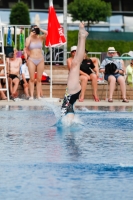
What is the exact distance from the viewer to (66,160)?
7543 millimetres

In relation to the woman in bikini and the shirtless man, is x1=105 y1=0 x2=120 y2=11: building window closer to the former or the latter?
the shirtless man

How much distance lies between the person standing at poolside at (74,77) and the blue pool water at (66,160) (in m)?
0.27

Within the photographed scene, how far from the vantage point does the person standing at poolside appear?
1105 centimetres

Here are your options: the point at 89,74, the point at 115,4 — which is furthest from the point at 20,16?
the point at 89,74

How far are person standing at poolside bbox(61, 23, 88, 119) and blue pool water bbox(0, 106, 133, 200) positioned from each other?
273 mm

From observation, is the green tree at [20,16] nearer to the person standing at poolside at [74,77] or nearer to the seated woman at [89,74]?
the seated woman at [89,74]

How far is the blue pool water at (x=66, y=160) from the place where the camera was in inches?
234

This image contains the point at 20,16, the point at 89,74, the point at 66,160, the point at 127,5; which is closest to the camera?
the point at 66,160

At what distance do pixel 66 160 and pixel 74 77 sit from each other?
3.69 meters

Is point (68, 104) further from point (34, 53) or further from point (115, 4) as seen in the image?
Answer: point (115, 4)

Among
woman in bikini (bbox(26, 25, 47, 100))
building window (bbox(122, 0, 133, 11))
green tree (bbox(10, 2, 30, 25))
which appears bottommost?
building window (bbox(122, 0, 133, 11))

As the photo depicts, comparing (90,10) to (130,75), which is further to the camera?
(90,10)

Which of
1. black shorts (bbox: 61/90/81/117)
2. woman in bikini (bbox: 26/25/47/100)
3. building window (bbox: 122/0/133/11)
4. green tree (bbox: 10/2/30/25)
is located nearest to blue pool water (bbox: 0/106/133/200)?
black shorts (bbox: 61/90/81/117)

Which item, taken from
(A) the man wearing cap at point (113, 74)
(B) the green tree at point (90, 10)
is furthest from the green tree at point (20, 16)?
(A) the man wearing cap at point (113, 74)
